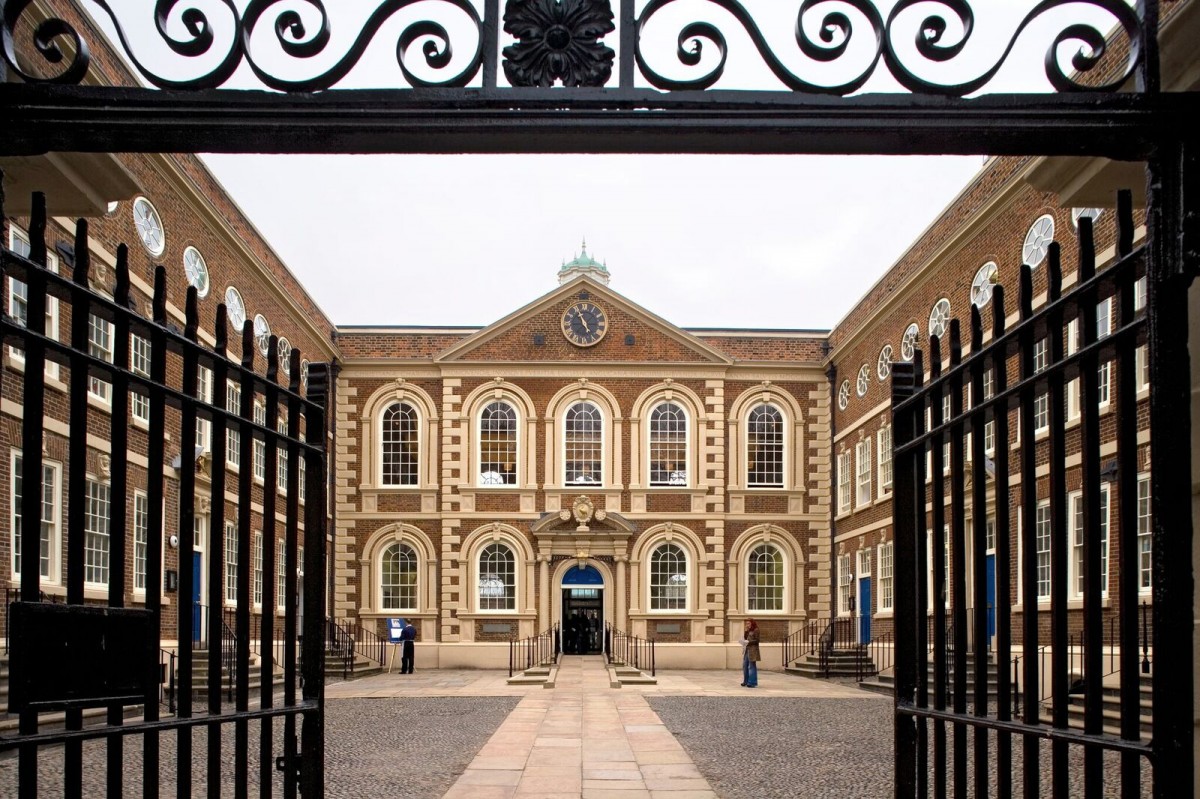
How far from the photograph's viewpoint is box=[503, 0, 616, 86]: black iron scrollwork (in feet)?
12.5

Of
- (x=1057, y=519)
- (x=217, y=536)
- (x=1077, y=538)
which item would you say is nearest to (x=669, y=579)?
(x=1077, y=538)

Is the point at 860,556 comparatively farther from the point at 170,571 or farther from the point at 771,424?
the point at 170,571

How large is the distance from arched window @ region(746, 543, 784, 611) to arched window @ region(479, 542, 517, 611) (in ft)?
21.6

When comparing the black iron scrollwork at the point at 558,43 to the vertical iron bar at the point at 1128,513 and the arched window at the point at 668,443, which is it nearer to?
the vertical iron bar at the point at 1128,513

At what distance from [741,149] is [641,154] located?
0.30 m

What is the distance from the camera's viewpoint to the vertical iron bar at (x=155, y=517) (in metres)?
4.00

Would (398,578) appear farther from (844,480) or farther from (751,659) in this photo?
(844,480)

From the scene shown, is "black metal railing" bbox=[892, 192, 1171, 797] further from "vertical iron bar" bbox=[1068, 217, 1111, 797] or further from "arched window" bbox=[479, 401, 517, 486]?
"arched window" bbox=[479, 401, 517, 486]

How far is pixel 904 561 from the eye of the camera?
5.39 m

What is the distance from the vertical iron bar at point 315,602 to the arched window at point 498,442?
31.6 metres

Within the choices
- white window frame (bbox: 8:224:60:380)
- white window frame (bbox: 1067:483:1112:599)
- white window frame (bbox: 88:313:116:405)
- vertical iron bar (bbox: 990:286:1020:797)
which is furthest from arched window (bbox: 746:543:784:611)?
vertical iron bar (bbox: 990:286:1020:797)

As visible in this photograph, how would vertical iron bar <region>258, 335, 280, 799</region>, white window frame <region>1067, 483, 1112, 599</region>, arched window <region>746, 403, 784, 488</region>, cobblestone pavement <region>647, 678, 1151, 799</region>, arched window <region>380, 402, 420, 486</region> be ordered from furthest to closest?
1. arched window <region>746, 403, 784, 488</region>
2. arched window <region>380, 402, 420, 486</region>
3. white window frame <region>1067, 483, 1112, 599</region>
4. cobblestone pavement <region>647, 678, 1151, 799</region>
5. vertical iron bar <region>258, 335, 280, 799</region>

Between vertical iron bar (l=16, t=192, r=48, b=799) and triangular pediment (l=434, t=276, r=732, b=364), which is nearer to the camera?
vertical iron bar (l=16, t=192, r=48, b=799)

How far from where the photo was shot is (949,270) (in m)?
26.3
